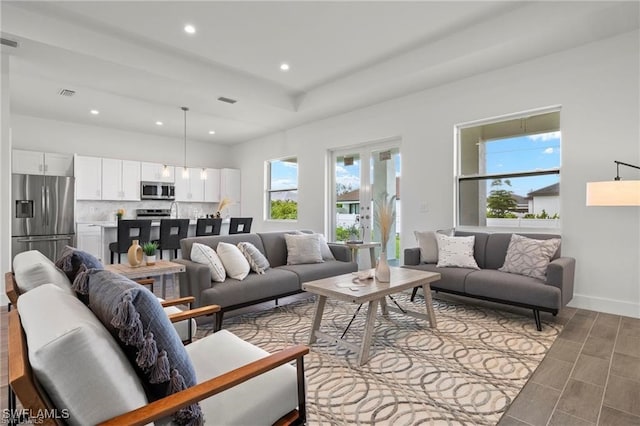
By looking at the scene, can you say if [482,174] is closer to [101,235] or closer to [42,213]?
[101,235]

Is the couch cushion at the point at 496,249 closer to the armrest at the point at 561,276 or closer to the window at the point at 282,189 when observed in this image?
the armrest at the point at 561,276

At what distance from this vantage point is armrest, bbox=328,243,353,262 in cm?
450

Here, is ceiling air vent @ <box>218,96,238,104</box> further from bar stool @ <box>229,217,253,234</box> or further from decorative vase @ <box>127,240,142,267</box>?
decorative vase @ <box>127,240,142,267</box>

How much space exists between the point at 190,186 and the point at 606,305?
25.3ft

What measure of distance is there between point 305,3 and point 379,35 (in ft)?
3.27

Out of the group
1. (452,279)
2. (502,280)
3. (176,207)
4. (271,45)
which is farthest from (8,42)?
(502,280)

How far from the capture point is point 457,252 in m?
3.97

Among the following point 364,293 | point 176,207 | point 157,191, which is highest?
point 157,191

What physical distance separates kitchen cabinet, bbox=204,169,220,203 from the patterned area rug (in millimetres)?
5367

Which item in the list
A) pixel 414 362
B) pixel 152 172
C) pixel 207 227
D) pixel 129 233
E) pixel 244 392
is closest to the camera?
pixel 244 392

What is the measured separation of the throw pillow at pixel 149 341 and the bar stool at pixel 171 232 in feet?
14.4

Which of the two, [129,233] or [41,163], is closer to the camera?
[129,233]

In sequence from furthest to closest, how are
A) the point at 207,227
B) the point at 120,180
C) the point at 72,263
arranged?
the point at 120,180
the point at 207,227
the point at 72,263

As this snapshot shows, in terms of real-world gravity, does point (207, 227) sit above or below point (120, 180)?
below
